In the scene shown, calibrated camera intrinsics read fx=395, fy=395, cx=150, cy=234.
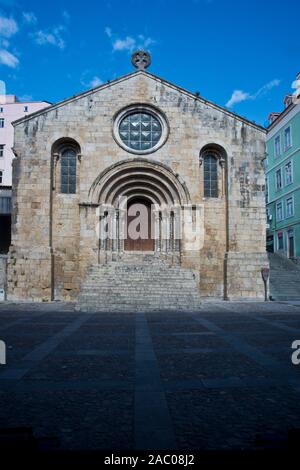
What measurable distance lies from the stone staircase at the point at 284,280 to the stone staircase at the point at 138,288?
4094mm

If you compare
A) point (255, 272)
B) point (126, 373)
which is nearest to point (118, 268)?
point (255, 272)

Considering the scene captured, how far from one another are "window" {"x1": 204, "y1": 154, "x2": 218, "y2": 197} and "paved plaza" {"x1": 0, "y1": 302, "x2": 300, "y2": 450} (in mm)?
10892

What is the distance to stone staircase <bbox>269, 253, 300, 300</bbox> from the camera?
17.5 m

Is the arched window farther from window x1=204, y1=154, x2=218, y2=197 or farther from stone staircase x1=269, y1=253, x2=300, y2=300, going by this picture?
stone staircase x1=269, y1=253, x2=300, y2=300

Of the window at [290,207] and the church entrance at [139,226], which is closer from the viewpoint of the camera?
the church entrance at [139,226]

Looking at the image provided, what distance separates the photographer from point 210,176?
18312 millimetres

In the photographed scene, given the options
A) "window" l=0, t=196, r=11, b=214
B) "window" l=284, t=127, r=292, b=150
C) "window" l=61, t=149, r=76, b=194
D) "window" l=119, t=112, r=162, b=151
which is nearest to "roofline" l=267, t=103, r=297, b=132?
"window" l=284, t=127, r=292, b=150

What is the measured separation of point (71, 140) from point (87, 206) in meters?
3.11

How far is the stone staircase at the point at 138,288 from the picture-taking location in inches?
536

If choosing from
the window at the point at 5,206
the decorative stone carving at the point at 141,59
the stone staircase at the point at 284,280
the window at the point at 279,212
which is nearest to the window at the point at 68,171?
the decorative stone carving at the point at 141,59

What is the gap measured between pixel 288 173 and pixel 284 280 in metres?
15.2

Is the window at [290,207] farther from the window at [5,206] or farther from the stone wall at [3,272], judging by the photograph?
the stone wall at [3,272]

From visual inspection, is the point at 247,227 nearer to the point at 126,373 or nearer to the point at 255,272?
the point at 255,272

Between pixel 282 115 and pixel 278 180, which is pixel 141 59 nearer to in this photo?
pixel 282 115
